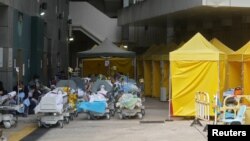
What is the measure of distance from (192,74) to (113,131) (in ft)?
15.1

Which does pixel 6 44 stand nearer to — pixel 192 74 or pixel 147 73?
pixel 192 74

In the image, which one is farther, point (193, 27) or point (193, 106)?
point (193, 27)

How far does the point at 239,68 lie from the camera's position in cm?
2169

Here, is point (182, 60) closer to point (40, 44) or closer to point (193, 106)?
point (193, 106)

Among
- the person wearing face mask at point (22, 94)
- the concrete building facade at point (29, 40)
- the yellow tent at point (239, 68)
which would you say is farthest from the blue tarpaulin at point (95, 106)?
the yellow tent at point (239, 68)

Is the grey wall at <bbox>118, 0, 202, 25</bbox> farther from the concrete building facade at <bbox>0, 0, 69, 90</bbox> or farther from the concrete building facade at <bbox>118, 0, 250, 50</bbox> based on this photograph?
the concrete building facade at <bbox>0, 0, 69, 90</bbox>

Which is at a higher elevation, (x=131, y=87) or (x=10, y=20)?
(x=10, y=20)

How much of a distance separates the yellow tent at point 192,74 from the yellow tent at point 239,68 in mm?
782

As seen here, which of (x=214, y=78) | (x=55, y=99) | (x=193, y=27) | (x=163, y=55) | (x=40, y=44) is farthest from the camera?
(x=193, y=27)

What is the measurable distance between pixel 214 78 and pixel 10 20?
7.61 m

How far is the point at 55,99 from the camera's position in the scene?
1591 centimetres

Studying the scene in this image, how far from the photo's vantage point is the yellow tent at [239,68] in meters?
18.9

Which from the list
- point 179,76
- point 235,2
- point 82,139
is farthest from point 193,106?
point 82,139

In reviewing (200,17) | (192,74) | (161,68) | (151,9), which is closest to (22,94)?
(192,74)
